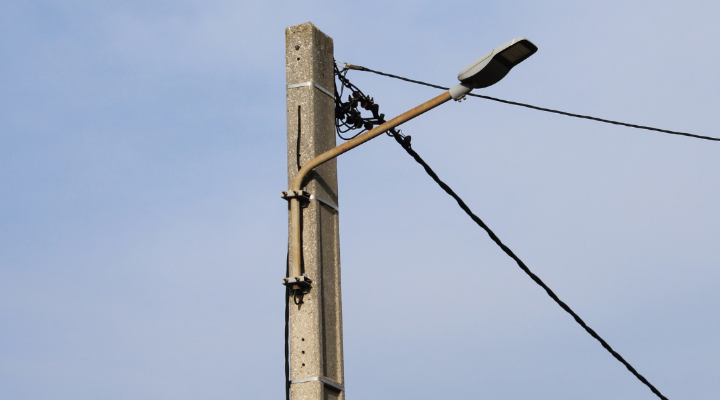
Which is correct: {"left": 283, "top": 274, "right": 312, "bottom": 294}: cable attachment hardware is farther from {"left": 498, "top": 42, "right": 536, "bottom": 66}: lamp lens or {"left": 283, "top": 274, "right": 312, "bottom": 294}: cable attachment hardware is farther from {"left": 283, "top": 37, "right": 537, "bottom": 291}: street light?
{"left": 498, "top": 42, "right": 536, "bottom": 66}: lamp lens

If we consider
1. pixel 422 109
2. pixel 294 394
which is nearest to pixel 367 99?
pixel 422 109

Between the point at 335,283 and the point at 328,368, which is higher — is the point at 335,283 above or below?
above

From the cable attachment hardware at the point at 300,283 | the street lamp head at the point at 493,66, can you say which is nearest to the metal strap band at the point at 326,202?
the cable attachment hardware at the point at 300,283

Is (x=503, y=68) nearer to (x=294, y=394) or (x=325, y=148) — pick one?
(x=325, y=148)

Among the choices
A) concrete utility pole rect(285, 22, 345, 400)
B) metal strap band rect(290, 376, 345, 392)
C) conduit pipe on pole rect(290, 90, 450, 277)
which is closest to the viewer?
metal strap band rect(290, 376, 345, 392)

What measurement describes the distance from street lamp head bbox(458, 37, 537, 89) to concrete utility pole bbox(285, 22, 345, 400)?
105 centimetres

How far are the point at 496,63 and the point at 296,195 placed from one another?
4.81 ft

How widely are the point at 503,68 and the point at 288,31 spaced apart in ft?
5.12

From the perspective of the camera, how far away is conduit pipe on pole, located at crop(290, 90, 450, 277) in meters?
6.22

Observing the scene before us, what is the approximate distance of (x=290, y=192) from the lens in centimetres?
632

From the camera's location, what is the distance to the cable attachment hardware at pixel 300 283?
6094 mm

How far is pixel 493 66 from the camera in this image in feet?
19.9

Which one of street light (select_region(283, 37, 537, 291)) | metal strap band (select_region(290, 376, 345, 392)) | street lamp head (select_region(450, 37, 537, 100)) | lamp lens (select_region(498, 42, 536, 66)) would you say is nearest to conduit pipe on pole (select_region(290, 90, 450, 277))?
street light (select_region(283, 37, 537, 291))


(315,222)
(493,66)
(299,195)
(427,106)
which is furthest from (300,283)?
(493,66)
